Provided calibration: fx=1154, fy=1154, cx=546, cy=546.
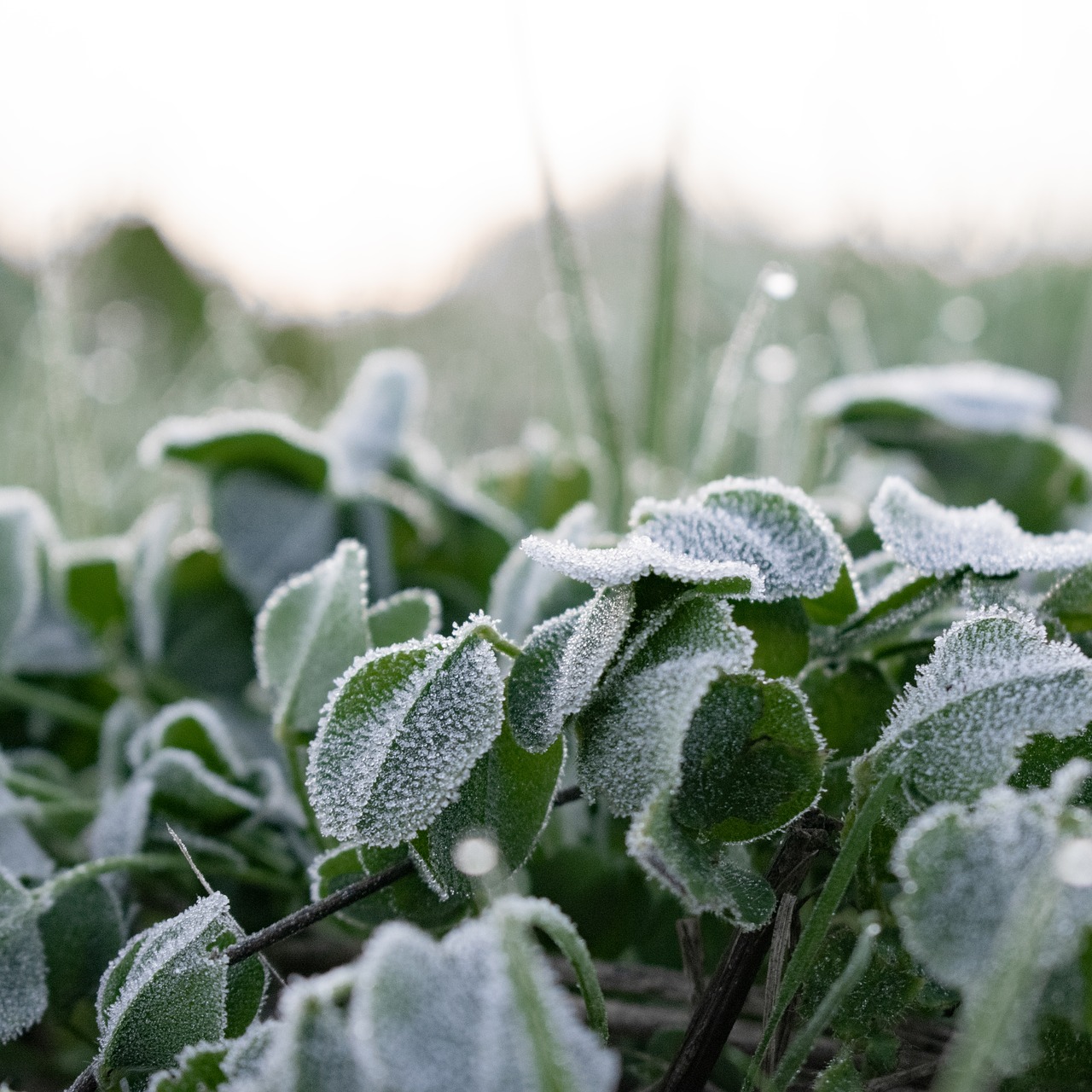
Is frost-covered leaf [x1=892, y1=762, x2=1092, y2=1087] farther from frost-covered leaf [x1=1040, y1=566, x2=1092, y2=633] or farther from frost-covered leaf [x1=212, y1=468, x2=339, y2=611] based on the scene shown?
frost-covered leaf [x1=212, y1=468, x2=339, y2=611]

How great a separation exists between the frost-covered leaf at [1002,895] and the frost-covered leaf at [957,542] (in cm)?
12

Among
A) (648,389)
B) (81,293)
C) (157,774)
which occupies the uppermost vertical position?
(81,293)

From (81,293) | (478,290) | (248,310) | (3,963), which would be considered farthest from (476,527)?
(478,290)

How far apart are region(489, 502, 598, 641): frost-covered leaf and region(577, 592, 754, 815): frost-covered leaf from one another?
0.48ft

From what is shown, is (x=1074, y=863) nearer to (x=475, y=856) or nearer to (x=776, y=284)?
(x=475, y=856)

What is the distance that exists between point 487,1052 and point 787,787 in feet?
0.55

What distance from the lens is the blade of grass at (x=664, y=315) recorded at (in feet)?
2.87

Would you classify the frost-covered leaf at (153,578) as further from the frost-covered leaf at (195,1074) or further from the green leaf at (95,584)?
the frost-covered leaf at (195,1074)

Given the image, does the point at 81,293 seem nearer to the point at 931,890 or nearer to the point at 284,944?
the point at 284,944

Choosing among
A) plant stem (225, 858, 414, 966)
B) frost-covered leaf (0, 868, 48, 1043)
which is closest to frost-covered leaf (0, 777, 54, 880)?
frost-covered leaf (0, 868, 48, 1043)

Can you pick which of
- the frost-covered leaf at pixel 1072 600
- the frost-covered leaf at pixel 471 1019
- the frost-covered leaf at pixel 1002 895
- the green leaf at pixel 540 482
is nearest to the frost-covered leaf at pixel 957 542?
the frost-covered leaf at pixel 1072 600

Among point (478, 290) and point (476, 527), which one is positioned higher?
point (478, 290)

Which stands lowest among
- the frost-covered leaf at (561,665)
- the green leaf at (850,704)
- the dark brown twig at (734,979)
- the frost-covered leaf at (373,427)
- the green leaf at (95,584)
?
the dark brown twig at (734,979)

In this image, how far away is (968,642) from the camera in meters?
0.43
